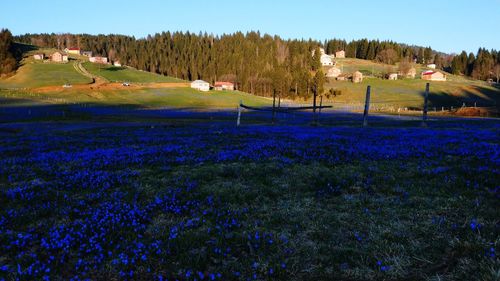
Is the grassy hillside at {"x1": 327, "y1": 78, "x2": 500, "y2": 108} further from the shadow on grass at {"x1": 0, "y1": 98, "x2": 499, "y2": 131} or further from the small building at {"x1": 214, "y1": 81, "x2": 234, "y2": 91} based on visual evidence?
the shadow on grass at {"x1": 0, "y1": 98, "x2": 499, "y2": 131}

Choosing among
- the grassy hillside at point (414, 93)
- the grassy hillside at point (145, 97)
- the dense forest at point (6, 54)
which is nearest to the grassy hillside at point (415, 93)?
the grassy hillside at point (414, 93)

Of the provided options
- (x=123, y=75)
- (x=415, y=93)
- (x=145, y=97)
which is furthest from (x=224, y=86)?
(x=415, y=93)

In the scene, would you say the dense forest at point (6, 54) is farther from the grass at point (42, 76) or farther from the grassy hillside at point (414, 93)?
the grassy hillside at point (414, 93)

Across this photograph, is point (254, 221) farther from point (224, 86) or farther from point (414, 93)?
point (414, 93)

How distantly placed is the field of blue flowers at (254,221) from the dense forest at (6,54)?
180 meters

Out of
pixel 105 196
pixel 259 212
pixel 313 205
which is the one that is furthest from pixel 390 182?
pixel 105 196

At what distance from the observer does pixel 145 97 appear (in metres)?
133

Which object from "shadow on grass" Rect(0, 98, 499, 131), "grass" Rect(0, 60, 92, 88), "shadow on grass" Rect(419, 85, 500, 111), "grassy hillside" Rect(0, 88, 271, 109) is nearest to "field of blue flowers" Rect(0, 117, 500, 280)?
"shadow on grass" Rect(0, 98, 499, 131)

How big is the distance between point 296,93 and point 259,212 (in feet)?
559

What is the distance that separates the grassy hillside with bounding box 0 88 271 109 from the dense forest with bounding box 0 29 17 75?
168 ft

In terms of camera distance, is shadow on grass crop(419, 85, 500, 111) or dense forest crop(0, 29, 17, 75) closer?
shadow on grass crop(419, 85, 500, 111)

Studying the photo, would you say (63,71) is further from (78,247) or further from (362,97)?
(78,247)

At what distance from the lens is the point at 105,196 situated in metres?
9.84

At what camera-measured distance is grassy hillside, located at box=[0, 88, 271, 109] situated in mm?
113075
